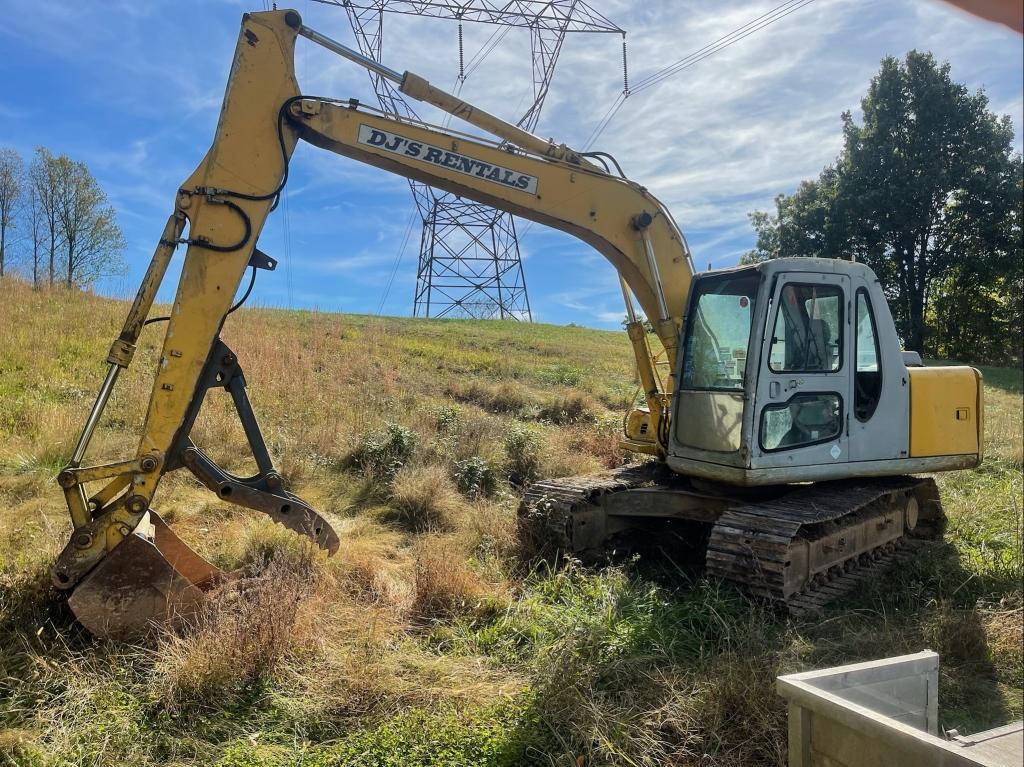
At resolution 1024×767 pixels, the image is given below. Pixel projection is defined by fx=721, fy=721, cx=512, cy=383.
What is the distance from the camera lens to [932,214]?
28.7m

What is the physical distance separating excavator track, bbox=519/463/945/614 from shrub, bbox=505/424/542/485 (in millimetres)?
1826

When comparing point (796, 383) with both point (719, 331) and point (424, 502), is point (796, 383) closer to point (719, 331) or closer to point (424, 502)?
point (719, 331)

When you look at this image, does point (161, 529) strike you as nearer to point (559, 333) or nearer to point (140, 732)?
point (140, 732)

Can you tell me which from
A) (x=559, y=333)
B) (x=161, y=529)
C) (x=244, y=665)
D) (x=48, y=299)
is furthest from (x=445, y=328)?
(x=244, y=665)

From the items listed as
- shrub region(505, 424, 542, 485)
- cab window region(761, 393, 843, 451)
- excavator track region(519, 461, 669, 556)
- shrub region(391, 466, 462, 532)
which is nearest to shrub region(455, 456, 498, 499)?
shrub region(505, 424, 542, 485)

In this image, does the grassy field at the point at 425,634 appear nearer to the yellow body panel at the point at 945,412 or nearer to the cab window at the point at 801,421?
the yellow body panel at the point at 945,412

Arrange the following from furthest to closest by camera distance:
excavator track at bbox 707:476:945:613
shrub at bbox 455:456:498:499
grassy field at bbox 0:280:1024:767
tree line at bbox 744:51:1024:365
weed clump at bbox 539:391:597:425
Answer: tree line at bbox 744:51:1024:365 → weed clump at bbox 539:391:597:425 → shrub at bbox 455:456:498:499 → excavator track at bbox 707:476:945:613 → grassy field at bbox 0:280:1024:767

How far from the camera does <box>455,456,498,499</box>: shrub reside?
822 centimetres

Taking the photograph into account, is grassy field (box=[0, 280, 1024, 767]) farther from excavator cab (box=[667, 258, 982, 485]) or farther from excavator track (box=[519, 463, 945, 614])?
excavator cab (box=[667, 258, 982, 485])

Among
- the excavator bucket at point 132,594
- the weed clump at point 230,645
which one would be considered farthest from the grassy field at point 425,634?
the excavator bucket at point 132,594

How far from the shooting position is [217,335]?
4773 mm

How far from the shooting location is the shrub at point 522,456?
886 centimetres

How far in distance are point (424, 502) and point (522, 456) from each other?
197 centimetres

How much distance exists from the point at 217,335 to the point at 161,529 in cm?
163
